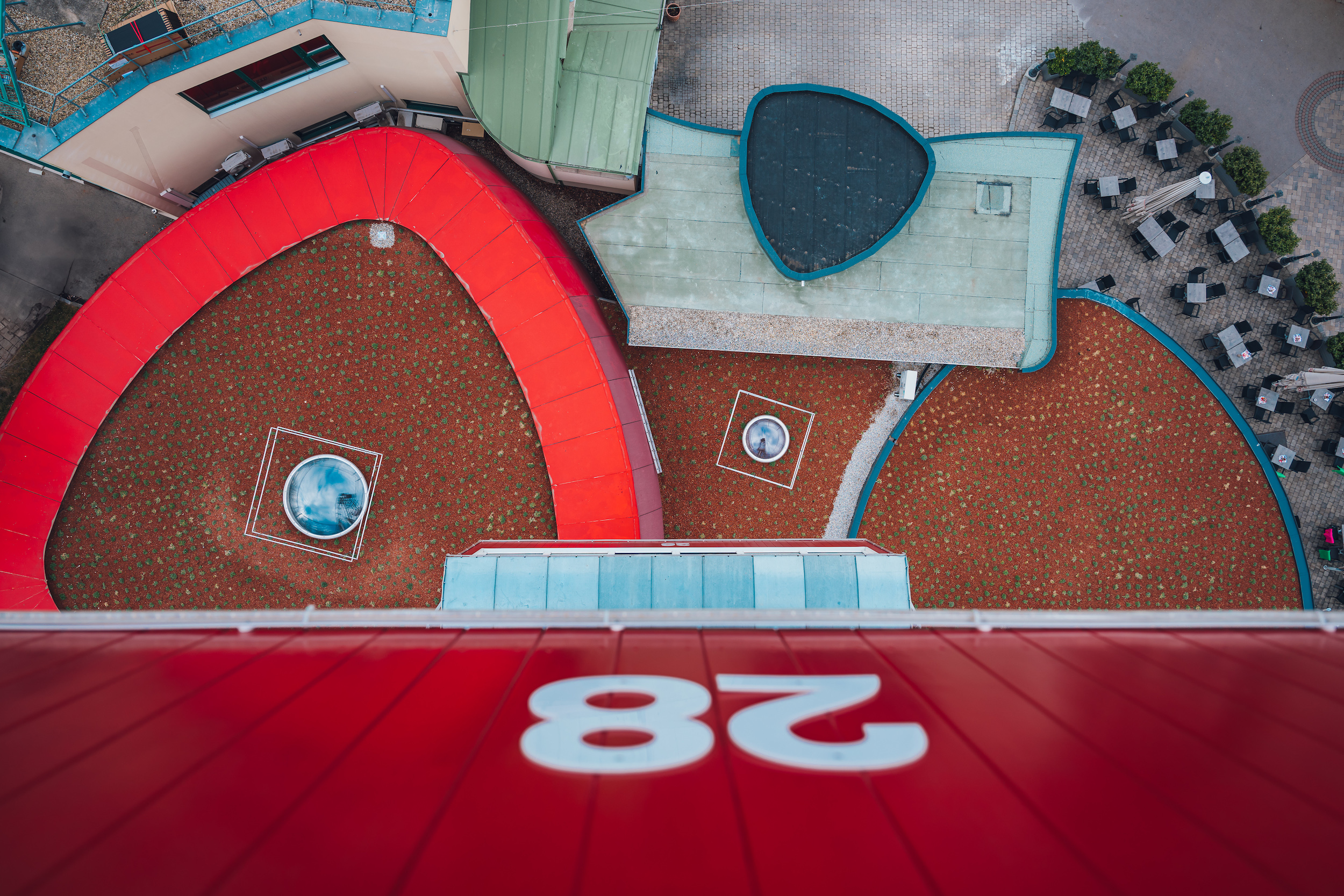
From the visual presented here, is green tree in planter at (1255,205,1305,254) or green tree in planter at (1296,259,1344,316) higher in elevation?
green tree in planter at (1255,205,1305,254)

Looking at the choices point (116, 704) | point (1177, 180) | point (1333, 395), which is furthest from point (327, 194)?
point (1333, 395)

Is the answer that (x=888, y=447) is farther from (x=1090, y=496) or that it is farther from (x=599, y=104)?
(x=599, y=104)

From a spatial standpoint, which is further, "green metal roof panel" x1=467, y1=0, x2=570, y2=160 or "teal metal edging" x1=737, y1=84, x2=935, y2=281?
"teal metal edging" x1=737, y1=84, x2=935, y2=281

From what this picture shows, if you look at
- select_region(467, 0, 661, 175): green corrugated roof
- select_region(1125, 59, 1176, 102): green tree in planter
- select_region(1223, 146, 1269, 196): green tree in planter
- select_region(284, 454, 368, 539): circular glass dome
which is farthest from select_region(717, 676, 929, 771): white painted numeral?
select_region(1223, 146, 1269, 196): green tree in planter

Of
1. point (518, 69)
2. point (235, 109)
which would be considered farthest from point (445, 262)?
point (235, 109)

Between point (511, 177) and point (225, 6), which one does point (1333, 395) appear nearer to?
point (511, 177)

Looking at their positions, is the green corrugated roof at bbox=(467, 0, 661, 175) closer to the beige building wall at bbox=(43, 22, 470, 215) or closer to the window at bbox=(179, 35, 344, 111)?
the beige building wall at bbox=(43, 22, 470, 215)

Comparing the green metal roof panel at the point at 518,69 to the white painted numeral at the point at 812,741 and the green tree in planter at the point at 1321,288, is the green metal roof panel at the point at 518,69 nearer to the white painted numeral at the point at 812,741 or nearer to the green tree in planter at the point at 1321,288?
the white painted numeral at the point at 812,741

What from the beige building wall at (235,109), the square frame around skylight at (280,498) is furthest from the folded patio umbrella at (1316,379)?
the square frame around skylight at (280,498)

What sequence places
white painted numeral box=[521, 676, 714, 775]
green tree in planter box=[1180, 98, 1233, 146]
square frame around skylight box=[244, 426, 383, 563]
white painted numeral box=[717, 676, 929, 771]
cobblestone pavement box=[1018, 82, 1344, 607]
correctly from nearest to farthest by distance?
white painted numeral box=[521, 676, 714, 775] < white painted numeral box=[717, 676, 929, 771] < square frame around skylight box=[244, 426, 383, 563] < green tree in planter box=[1180, 98, 1233, 146] < cobblestone pavement box=[1018, 82, 1344, 607]
